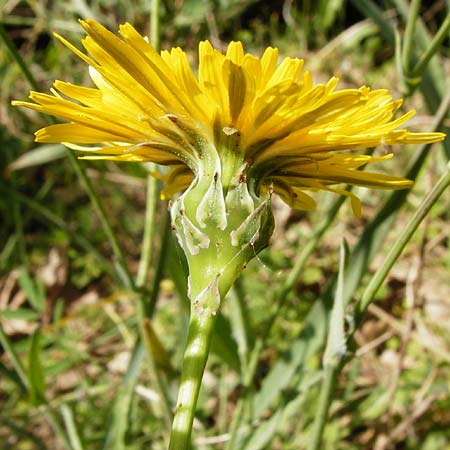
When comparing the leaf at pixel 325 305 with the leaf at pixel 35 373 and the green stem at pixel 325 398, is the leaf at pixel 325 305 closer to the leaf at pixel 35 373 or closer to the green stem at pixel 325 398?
the green stem at pixel 325 398

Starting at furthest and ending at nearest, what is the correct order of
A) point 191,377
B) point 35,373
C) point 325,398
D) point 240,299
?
point 240,299, point 35,373, point 325,398, point 191,377

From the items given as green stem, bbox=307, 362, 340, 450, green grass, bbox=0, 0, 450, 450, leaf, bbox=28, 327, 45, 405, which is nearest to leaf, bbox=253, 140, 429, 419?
green grass, bbox=0, 0, 450, 450

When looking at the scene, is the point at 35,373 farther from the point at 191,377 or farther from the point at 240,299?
the point at 191,377

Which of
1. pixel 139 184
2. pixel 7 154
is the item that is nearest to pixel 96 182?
pixel 139 184

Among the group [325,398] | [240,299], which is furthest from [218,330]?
[325,398]

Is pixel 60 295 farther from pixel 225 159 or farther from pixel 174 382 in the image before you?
pixel 225 159

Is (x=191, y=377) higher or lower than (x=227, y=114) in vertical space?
lower

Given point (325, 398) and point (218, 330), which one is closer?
point (325, 398)
